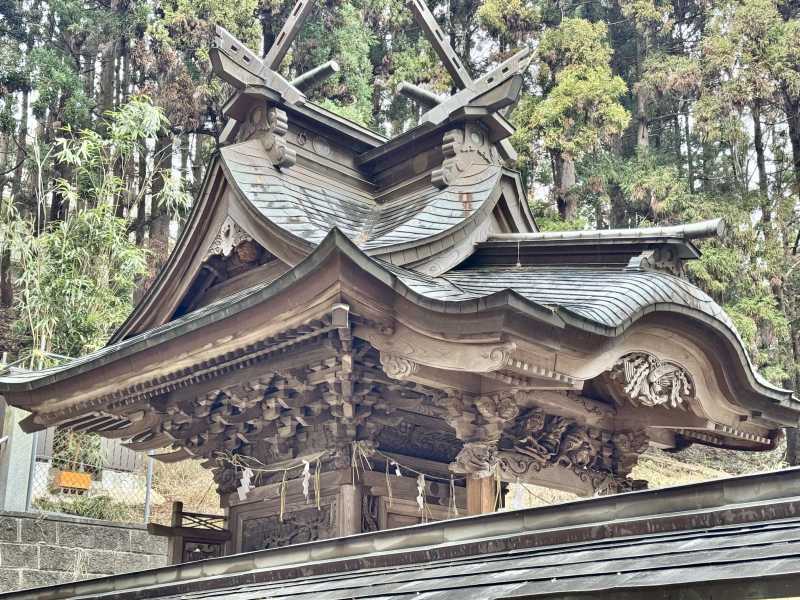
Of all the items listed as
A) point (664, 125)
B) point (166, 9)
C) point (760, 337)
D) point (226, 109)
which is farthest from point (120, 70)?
point (226, 109)

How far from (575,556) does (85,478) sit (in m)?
10.9

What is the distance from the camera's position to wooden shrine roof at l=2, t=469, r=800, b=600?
2301mm

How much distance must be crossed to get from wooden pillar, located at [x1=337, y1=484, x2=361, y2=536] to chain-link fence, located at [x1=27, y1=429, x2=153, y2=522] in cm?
447

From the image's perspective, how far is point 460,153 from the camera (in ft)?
21.9

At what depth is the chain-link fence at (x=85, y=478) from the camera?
459 inches

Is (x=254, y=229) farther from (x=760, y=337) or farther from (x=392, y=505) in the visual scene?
(x=760, y=337)

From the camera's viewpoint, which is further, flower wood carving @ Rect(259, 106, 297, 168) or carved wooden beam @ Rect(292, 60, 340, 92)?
carved wooden beam @ Rect(292, 60, 340, 92)

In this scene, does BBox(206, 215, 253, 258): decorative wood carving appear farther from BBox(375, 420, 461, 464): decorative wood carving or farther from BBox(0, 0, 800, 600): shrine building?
BBox(375, 420, 461, 464): decorative wood carving

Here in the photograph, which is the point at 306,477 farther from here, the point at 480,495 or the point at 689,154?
the point at 689,154

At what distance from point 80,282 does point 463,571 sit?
12535 mm

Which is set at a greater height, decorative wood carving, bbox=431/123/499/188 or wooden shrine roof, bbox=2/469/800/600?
decorative wood carving, bbox=431/123/499/188

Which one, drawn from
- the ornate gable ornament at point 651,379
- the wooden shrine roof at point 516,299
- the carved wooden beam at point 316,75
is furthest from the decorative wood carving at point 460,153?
the ornate gable ornament at point 651,379

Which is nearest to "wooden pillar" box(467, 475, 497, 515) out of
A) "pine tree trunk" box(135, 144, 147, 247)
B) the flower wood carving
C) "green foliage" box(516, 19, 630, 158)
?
the flower wood carving

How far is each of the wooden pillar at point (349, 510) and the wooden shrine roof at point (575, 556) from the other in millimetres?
1546
